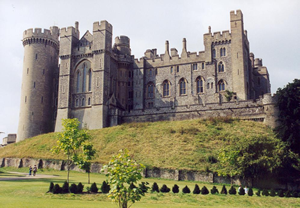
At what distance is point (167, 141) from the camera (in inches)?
1906

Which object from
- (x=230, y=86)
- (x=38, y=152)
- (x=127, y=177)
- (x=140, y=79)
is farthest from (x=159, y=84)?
(x=127, y=177)

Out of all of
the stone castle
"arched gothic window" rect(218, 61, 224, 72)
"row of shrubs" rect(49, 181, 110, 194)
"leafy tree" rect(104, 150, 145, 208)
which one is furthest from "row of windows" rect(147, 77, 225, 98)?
"leafy tree" rect(104, 150, 145, 208)

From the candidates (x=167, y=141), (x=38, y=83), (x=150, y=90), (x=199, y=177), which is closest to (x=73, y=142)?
(x=199, y=177)

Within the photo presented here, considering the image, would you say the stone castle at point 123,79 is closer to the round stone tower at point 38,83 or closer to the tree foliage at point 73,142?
the round stone tower at point 38,83

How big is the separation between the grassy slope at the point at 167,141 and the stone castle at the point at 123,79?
178 inches

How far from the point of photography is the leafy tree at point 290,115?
39.6 m

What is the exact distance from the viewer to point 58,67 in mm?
71438

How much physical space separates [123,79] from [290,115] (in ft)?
113

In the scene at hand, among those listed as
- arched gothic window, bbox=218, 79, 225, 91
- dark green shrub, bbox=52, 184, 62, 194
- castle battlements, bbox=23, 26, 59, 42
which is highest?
castle battlements, bbox=23, 26, 59, 42

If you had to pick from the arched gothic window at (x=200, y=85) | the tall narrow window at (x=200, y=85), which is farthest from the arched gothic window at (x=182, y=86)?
the tall narrow window at (x=200, y=85)

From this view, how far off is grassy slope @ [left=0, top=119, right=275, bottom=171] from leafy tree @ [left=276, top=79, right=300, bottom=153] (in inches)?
112

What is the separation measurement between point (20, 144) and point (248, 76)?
A: 39.9 metres

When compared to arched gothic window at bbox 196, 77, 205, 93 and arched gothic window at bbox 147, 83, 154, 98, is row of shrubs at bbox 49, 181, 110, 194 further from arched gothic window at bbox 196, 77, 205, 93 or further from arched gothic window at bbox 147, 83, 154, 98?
arched gothic window at bbox 147, 83, 154, 98

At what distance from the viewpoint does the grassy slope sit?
43469 millimetres
